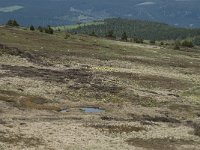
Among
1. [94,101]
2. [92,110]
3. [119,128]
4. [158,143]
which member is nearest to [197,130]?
[158,143]

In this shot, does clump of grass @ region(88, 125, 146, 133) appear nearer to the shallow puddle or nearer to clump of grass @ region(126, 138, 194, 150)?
clump of grass @ region(126, 138, 194, 150)

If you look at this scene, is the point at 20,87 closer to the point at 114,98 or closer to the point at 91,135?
the point at 114,98

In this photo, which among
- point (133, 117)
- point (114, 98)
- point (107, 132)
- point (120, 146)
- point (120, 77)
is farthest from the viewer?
point (120, 77)

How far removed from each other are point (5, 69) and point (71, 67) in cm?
1707

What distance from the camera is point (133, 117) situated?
208ft

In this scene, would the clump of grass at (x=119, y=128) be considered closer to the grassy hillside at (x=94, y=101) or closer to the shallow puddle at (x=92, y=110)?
the grassy hillside at (x=94, y=101)

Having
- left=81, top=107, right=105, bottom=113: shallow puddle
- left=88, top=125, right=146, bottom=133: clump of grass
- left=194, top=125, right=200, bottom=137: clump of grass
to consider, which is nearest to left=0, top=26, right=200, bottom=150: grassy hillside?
left=88, top=125, right=146, bottom=133: clump of grass

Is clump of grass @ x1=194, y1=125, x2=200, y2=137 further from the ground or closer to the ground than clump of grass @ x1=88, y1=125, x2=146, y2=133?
closer to the ground

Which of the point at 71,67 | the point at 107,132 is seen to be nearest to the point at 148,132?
the point at 107,132

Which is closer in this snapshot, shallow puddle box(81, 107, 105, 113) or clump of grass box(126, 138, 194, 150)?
clump of grass box(126, 138, 194, 150)

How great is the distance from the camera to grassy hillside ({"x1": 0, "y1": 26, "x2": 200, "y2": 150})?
168ft

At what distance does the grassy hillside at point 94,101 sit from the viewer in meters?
51.3

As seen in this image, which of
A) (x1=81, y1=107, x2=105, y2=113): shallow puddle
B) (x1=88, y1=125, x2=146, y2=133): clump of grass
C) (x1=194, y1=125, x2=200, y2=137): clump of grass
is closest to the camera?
(x1=88, y1=125, x2=146, y2=133): clump of grass

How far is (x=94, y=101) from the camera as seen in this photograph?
71.2 m
